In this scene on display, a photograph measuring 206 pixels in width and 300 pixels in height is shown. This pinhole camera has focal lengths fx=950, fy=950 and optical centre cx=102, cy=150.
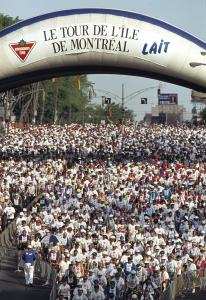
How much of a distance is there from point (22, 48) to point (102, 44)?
10.5 feet

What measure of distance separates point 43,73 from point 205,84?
6.68 meters

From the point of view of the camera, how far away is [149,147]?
154 feet

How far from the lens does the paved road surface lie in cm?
2372

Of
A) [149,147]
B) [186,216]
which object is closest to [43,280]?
[186,216]

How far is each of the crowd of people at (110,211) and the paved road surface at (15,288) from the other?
2.64ft

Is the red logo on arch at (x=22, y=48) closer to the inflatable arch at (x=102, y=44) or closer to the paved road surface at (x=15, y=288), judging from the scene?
the inflatable arch at (x=102, y=44)

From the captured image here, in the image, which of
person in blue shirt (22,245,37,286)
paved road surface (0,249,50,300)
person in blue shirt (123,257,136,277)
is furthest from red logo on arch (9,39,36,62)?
person in blue shirt (123,257,136,277)

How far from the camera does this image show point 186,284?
22.8m

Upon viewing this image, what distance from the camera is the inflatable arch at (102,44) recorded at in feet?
124

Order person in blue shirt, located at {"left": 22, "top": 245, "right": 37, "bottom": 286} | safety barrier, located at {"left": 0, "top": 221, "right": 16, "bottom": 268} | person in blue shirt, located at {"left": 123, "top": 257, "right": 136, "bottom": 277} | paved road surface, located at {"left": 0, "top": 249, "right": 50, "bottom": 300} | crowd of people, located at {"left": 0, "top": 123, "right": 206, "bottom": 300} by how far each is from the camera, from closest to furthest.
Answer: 1. crowd of people, located at {"left": 0, "top": 123, "right": 206, "bottom": 300}
2. person in blue shirt, located at {"left": 123, "top": 257, "right": 136, "bottom": 277}
3. paved road surface, located at {"left": 0, "top": 249, "right": 50, "bottom": 300}
4. person in blue shirt, located at {"left": 22, "top": 245, "right": 37, "bottom": 286}
5. safety barrier, located at {"left": 0, "top": 221, "right": 16, "bottom": 268}

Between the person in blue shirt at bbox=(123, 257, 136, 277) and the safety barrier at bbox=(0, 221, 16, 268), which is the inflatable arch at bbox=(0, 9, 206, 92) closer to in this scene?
the safety barrier at bbox=(0, 221, 16, 268)

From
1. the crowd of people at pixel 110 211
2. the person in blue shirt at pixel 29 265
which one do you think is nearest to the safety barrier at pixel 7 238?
the crowd of people at pixel 110 211

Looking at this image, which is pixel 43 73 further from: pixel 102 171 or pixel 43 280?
pixel 43 280

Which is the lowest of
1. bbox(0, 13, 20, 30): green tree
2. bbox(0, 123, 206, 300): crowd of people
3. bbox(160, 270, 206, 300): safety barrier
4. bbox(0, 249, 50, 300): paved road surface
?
bbox(0, 249, 50, 300): paved road surface
